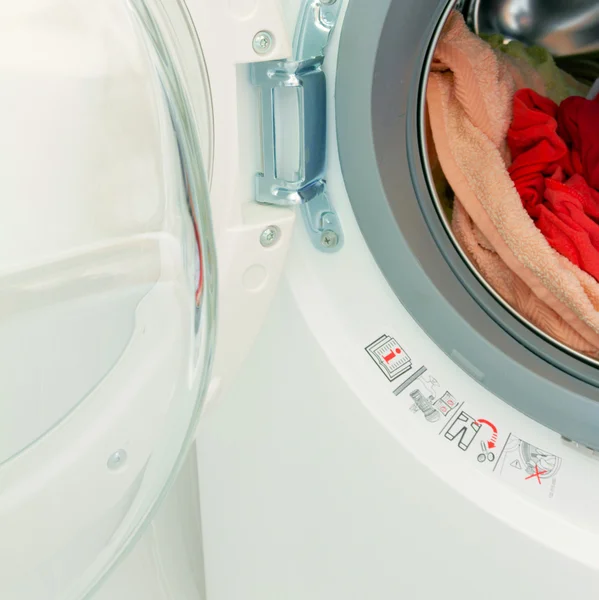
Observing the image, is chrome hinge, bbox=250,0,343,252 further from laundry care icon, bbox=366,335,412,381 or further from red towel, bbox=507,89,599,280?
red towel, bbox=507,89,599,280

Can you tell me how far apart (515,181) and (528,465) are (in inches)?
12.3

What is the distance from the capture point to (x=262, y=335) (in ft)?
2.01

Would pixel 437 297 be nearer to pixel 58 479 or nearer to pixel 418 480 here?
pixel 418 480

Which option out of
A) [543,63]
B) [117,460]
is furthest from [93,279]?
[543,63]

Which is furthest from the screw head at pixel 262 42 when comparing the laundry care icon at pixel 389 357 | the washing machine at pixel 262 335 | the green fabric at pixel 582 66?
the green fabric at pixel 582 66

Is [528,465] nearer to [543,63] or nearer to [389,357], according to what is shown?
[389,357]

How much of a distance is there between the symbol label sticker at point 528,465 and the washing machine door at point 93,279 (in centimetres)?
29

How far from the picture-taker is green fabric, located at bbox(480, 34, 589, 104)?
806 millimetres

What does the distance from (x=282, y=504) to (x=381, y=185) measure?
379 millimetres

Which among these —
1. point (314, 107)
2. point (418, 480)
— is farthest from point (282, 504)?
point (314, 107)

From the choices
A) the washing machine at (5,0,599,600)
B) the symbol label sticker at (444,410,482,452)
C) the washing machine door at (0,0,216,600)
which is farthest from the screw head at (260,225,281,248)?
the symbol label sticker at (444,410,482,452)

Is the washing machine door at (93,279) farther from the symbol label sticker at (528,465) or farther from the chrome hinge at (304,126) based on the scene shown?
the symbol label sticker at (528,465)

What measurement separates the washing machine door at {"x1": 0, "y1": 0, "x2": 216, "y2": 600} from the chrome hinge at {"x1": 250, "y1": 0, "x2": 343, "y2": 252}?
0.26 ft

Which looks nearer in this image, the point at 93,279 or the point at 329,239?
the point at 93,279
